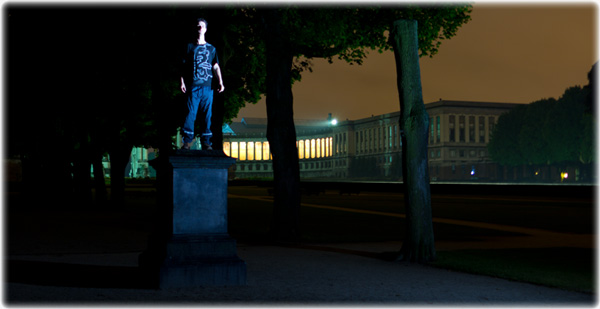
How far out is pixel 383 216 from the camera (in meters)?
31.1

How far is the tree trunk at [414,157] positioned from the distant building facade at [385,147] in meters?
110

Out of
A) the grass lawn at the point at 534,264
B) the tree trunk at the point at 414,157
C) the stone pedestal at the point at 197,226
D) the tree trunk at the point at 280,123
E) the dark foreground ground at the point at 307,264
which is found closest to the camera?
the dark foreground ground at the point at 307,264

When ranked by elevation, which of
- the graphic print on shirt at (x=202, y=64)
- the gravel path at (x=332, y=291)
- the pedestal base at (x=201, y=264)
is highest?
the graphic print on shirt at (x=202, y=64)

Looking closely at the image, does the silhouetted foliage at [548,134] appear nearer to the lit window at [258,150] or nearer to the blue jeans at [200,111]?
the lit window at [258,150]

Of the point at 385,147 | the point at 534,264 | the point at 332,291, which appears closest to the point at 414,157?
the point at 534,264

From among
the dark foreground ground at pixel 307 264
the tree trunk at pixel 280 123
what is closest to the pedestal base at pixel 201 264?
the dark foreground ground at pixel 307 264

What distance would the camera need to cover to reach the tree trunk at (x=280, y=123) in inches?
776

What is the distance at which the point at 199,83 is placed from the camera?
1169 centimetres

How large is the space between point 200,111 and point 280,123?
26.0 ft

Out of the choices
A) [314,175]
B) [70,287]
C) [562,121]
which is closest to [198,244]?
[70,287]

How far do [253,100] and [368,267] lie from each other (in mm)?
27360

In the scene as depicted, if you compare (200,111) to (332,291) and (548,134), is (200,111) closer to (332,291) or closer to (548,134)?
(332,291)

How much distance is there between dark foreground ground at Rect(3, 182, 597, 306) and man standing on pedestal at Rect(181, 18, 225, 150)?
2.42 meters

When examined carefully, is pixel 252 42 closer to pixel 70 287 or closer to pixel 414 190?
pixel 414 190
